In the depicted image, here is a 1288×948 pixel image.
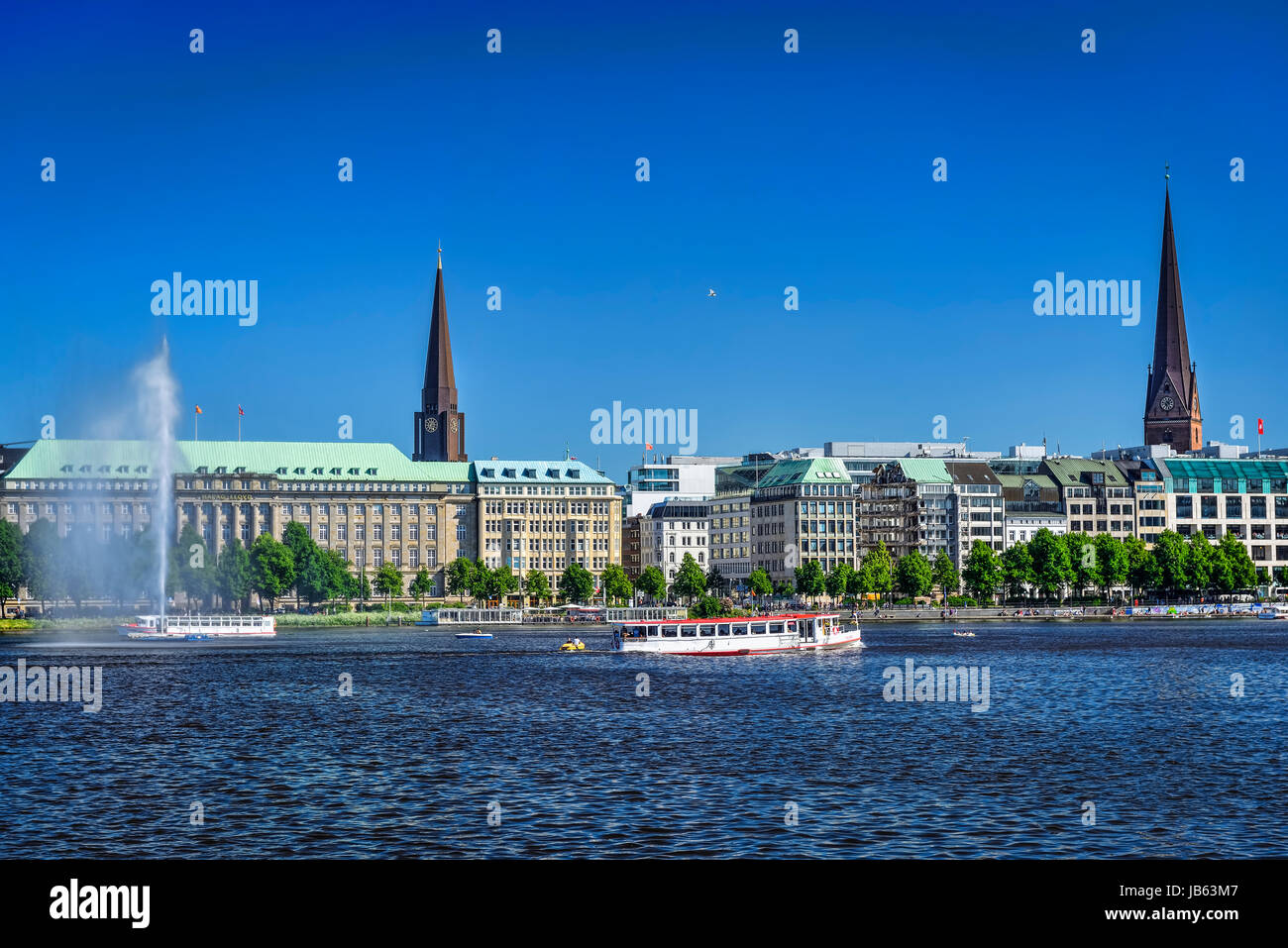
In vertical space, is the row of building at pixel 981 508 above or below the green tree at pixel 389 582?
above

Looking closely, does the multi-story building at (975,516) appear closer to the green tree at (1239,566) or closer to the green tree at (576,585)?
the green tree at (1239,566)

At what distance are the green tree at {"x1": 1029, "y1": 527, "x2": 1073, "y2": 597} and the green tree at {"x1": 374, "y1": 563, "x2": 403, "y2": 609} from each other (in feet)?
248

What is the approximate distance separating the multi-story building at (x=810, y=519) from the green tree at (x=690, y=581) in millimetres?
14570

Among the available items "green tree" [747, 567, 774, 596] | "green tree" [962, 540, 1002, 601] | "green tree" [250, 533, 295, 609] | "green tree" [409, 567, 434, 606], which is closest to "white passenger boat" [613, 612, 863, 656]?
"green tree" [250, 533, 295, 609]

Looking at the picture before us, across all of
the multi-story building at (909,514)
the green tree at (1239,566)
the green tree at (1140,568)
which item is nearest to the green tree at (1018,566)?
the green tree at (1140,568)

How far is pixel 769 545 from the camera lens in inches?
7633

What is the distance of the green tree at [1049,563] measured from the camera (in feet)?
547

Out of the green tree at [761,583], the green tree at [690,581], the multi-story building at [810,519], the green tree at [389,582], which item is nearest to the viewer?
the green tree at [389,582]

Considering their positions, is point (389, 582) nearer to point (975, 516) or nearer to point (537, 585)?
point (537, 585)

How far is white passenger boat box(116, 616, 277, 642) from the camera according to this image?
118375 millimetres

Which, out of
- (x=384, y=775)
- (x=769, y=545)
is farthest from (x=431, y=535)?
(x=384, y=775)

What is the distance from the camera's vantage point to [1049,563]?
166500 mm
